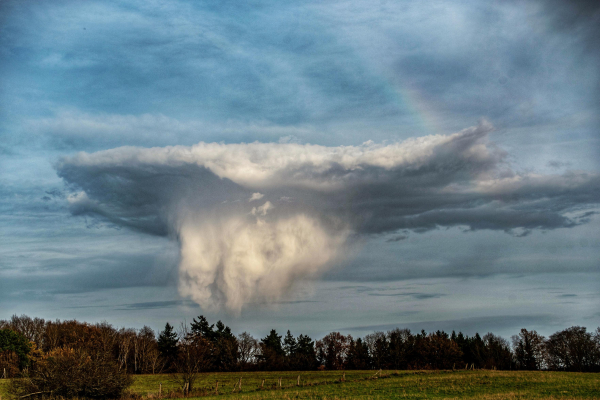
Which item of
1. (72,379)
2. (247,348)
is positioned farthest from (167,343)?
(72,379)

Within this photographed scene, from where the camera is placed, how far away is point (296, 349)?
142m

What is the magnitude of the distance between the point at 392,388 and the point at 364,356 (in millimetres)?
89412

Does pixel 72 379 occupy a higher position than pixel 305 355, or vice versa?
pixel 72 379

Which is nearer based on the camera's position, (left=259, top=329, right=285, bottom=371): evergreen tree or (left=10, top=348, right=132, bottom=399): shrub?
(left=10, top=348, right=132, bottom=399): shrub

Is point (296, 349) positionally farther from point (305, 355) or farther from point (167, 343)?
point (167, 343)

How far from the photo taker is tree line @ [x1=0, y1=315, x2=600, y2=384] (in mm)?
109625

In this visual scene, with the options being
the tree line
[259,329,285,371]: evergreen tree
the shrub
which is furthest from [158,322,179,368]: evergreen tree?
the shrub

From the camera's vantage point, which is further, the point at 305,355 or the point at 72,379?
the point at 305,355

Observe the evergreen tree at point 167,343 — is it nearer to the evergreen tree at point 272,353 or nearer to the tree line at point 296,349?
the tree line at point 296,349

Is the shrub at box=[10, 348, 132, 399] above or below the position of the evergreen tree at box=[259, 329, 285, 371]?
above

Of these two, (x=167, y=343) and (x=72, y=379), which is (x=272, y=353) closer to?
(x=167, y=343)

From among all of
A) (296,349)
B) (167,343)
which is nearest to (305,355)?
(296,349)

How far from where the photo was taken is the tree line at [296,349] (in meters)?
110

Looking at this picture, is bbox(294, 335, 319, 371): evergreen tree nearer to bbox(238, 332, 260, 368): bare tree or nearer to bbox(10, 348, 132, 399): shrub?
bbox(238, 332, 260, 368): bare tree
